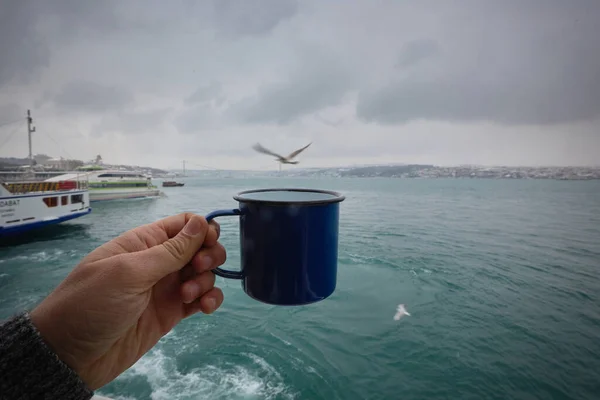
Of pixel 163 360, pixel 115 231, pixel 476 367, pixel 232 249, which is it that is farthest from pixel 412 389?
pixel 115 231

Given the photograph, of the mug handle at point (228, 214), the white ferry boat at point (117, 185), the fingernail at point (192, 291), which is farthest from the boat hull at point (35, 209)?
the white ferry boat at point (117, 185)

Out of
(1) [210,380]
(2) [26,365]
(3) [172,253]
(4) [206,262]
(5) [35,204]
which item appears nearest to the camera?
(2) [26,365]

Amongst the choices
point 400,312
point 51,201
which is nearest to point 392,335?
point 400,312

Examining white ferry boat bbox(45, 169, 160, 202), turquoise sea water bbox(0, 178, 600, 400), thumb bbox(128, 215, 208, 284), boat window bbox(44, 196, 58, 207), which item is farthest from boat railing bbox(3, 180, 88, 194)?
white ferry boat bbox(45, 169, 160, 202)

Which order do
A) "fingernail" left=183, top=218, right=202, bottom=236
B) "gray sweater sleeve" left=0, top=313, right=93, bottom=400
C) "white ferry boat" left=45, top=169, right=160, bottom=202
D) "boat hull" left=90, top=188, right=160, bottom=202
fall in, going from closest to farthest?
"gray sweater sleeve" left=0, top=313, right=93, bottom=400, "fingernail" left=183, top=218, right=202, bottom=236, "boat hull" left=90, top=188, right=160, bottom=202, "white ferry boat" left=45, top=169, right=160, bottom=202

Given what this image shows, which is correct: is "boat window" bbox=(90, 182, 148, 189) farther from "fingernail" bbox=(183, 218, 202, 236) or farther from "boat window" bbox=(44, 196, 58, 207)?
"fingernail" bbox=(183, 218, 202, 236)

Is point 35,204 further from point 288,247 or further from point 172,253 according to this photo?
point 288,247

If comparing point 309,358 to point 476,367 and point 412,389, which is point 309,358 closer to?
point 412,389
